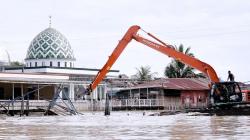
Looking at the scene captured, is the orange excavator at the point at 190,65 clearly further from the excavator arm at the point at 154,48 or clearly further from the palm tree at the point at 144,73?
the palm tree at the point at 144,73

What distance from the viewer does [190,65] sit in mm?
35781

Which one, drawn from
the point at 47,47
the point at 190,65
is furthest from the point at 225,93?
the point at 47,47

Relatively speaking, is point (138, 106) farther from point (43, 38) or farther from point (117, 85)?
point (43, 38)

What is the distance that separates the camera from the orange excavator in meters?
32.1

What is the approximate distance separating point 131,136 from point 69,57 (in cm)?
7011

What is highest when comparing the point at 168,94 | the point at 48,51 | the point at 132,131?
the point at 48,51

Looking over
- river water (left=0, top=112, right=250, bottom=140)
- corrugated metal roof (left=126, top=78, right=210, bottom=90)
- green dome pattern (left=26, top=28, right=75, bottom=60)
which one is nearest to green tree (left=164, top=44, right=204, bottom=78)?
corrugated metal roof (left=126, top=78, right=210, bottom=90)

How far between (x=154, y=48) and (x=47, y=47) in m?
46.8

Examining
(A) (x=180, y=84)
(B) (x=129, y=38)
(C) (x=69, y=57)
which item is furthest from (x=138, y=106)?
(C) (x=69, y=57)

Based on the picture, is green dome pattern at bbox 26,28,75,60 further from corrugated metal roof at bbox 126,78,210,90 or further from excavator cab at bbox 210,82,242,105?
excavator cab at bbox 210,82,242,105

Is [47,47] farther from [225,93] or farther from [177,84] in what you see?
[225,93]

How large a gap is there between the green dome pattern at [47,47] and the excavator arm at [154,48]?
44965 millimetres

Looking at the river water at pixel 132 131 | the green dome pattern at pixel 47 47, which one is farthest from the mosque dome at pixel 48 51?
the river water at pixel 132 131

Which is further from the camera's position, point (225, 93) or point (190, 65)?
point (190, 65)
